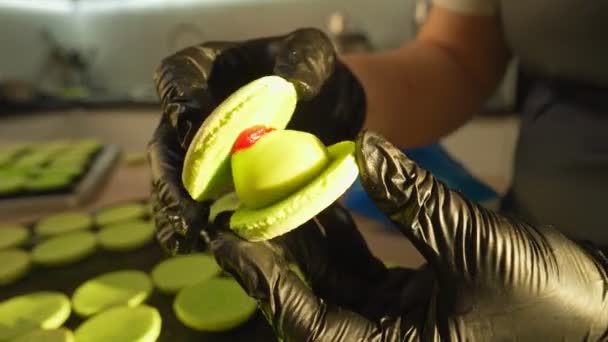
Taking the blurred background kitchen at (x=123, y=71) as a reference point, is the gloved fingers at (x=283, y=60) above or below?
above

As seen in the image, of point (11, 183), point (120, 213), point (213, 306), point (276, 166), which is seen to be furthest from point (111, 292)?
point (11, 183)

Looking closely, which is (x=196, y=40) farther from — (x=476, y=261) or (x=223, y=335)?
(x=476, y=261)

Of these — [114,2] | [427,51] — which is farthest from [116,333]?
[114,2]

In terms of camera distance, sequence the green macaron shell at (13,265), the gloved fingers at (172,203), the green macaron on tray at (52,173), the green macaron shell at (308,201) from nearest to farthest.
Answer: the green macaron shell at (308,201) < the gloved fingers at (172,203) < the green macaron shell at (13,265) < the green macaron on tray at (52,173)

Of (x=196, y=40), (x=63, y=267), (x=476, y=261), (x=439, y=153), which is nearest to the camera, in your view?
(x=476, y=261)

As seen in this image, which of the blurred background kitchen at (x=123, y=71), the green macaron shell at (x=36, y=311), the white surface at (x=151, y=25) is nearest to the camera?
the green macaron shell at (x=36, y=311)

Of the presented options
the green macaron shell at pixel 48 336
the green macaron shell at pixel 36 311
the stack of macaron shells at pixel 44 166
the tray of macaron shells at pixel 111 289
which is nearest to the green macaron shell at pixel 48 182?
the stack of macaron shells at pixel 44 166

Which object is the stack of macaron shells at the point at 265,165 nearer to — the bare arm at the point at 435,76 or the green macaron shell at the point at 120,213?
the bare arm at the point at 435,76

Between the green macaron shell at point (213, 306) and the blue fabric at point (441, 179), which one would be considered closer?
the green macaron shell at point (213, 306)
